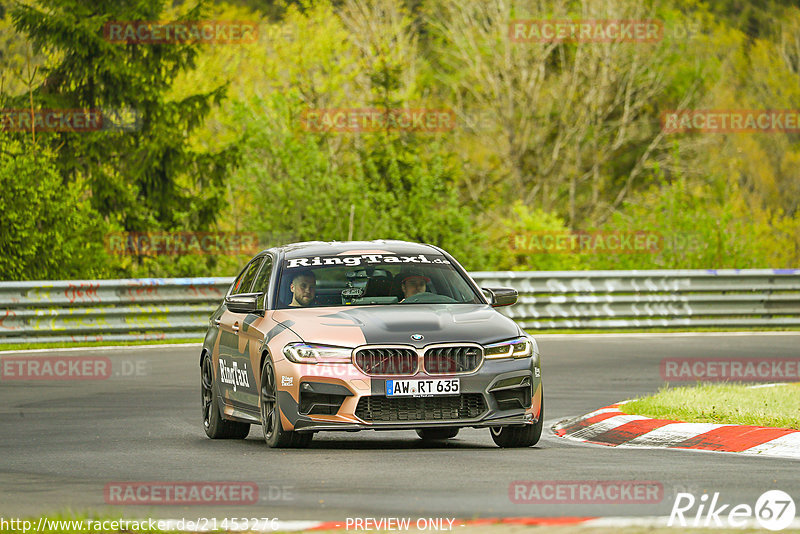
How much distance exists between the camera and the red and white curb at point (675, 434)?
1061cm

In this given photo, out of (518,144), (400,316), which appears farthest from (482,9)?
(400,316)

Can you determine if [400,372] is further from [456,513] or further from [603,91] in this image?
[603,91]

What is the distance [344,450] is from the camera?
1091cm

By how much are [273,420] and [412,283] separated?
168 cm

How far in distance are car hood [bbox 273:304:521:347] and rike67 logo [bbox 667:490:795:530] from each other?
9.61ft

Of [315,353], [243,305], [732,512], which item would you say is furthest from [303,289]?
[732,512]

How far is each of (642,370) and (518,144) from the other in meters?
31.1
